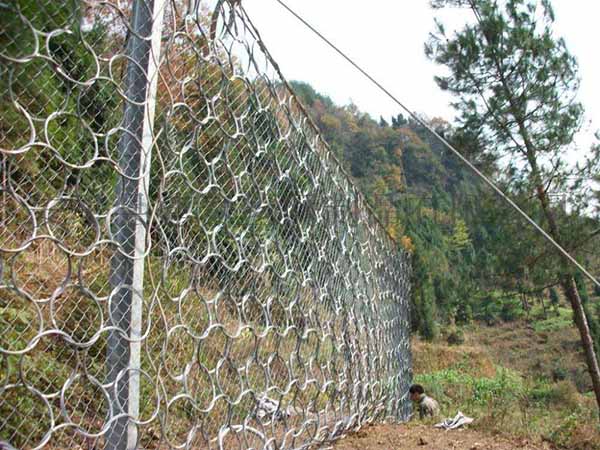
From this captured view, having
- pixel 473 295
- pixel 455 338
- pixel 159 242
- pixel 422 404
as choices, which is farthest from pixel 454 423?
pixel 455 338

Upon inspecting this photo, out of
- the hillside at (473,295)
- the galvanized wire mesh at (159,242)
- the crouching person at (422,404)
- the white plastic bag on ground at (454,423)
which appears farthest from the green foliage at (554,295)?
the galvanized wire mesh at (159,242)

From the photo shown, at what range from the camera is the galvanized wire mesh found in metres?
1.48

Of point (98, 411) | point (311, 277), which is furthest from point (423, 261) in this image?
point (98, 411)

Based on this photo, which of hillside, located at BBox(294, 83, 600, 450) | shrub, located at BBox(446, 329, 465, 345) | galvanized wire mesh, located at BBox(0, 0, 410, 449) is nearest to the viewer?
galvanized wire mesh, located at BBox(0, 0, 410, 449)

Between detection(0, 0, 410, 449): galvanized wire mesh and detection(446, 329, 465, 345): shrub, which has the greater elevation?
detection(0, 0, 410, 449): galvanized wire mesh

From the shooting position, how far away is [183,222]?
1791 mm

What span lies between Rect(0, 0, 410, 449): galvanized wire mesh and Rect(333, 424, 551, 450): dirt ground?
19 centimetres

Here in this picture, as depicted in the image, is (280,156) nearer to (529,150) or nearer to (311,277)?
(311,277)

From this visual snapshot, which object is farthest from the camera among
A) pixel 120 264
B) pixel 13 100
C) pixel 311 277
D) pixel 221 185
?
pixel 311 277

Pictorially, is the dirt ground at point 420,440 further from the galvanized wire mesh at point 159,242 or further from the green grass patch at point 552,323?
the green grass patch at point 552,323

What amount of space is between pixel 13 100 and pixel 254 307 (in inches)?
48.9

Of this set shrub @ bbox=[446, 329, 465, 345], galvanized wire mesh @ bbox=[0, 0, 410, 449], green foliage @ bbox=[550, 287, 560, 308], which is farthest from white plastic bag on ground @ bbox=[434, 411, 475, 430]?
shrub @ bbox=[446, 329, 465, 345]

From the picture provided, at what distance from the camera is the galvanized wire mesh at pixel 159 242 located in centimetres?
148

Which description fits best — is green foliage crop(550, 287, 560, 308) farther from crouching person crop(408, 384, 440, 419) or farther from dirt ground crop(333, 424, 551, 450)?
dirt ground crop(333, 424, 551, 450)
